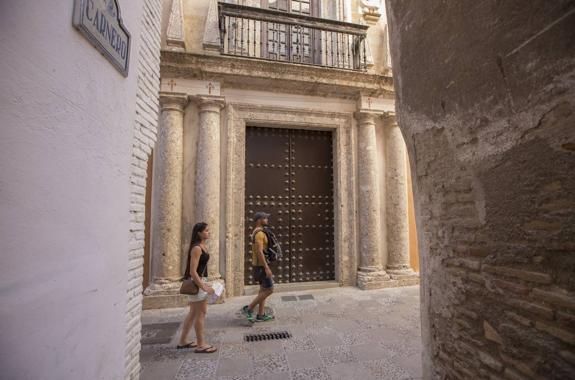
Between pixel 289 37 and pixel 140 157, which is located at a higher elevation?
pixel 289 37

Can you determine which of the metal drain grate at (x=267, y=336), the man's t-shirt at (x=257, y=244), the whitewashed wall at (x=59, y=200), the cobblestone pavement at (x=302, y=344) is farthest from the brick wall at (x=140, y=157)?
the man's t-shirt at (x=257, y=244)

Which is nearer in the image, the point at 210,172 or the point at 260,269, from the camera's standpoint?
the point at 260,269

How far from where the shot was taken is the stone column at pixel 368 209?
5.52 meters

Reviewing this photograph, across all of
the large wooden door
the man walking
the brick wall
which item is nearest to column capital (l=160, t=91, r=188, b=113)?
the large wooden door

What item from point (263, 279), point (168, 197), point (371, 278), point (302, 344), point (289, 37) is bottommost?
point (302, 344)

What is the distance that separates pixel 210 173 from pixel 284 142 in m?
1.77

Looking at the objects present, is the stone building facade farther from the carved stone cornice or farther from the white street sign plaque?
the white street sign plaque

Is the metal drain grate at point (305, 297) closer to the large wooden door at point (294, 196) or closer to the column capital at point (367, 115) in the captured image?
the large wooden door at point (294, 196)

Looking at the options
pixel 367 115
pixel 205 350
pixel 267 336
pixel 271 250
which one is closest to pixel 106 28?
pixel 271 250

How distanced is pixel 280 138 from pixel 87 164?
438cm

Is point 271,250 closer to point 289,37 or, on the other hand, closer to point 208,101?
point 208,101

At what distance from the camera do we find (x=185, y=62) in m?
4.90

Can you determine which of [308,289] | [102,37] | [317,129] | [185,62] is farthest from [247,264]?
[102,37]

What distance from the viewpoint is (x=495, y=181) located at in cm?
168
